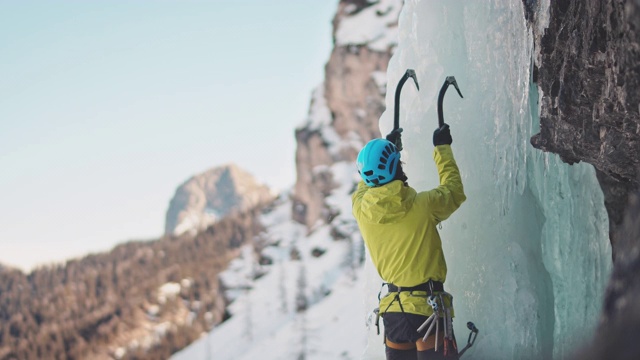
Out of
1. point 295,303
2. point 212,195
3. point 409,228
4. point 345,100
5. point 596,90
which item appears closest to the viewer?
point 596,90

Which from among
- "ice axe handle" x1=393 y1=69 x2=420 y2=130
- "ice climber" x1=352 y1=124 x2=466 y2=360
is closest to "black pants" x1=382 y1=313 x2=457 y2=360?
"ice climber" x1=352 y1=124 x2=466 y2=360

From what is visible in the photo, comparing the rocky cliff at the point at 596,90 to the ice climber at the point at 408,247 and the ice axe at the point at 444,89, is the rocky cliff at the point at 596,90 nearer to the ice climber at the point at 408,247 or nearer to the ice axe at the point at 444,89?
the ice axe at the point at 444,89

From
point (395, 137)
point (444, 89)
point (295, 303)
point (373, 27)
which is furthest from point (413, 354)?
point (373, 27)

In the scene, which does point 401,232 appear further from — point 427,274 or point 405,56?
point 405,56

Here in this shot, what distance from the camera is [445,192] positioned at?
3221mm

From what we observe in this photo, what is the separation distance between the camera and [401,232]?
10.6ft

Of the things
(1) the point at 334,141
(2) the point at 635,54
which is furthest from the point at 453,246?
(1) the point at 334,141

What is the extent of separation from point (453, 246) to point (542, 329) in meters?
0.79

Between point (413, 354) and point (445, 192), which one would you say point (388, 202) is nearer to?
point (445, 192)

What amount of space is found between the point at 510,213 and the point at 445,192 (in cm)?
92

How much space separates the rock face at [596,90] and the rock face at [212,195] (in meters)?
A: 171

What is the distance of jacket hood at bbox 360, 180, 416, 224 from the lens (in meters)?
3.11

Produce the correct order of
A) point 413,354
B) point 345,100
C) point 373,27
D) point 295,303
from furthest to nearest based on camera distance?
point 345,100 < point 373,27 < point 295,303 < point 413,354

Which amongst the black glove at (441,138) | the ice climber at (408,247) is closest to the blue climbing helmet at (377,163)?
the ice climber at (408,247)
